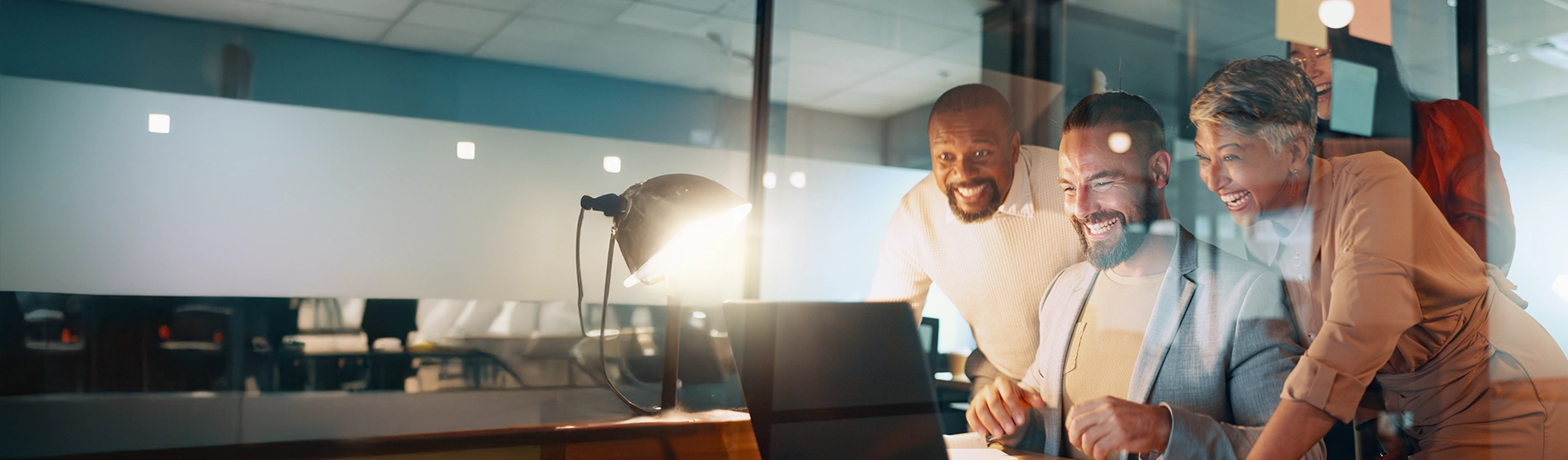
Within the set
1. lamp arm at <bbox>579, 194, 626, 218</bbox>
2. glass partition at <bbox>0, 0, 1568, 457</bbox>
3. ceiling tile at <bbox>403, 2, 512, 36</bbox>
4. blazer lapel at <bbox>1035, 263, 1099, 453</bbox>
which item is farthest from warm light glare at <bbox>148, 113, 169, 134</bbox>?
blazer lapel at <bbox>1035, 263, 1099, 453</bbox>

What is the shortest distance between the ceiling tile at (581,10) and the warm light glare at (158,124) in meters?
1.09

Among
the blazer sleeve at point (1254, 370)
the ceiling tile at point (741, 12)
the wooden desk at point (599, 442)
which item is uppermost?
the ceiling tile at point (741, 12)

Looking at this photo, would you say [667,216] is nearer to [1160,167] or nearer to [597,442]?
[597,442]

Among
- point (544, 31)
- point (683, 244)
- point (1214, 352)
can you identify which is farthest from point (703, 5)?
point (1214, 352)

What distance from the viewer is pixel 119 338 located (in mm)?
2154

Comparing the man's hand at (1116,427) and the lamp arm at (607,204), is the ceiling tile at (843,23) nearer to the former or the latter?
the lamp arm at (607,204)

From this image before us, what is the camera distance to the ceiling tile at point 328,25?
91.2 inches

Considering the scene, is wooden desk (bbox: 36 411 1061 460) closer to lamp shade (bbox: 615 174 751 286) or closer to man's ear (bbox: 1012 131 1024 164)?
lamp shade (bbox: 615 174 751 286)

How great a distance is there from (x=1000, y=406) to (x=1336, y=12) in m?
0.88

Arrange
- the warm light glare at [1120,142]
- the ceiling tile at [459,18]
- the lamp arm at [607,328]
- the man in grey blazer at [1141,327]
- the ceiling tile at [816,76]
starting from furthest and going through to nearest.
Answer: the ceiling tile at [459,18] < the ceiling tile at [816,76] < the lamp arm at [607,328] < the warm light glare at [1120,142] < the man in grey blazer at [1141,327]

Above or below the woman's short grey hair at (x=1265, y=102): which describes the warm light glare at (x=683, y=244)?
below

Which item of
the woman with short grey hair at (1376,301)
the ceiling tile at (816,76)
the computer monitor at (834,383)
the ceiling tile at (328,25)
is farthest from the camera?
the ceiling tile at (328,25)

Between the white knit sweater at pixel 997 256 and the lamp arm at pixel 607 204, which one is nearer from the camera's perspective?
the white knit sweater at pixel 997 256

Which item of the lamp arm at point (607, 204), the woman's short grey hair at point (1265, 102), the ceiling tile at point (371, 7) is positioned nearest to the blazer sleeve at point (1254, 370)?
the woman's short grey hair at point (1265, 102)
